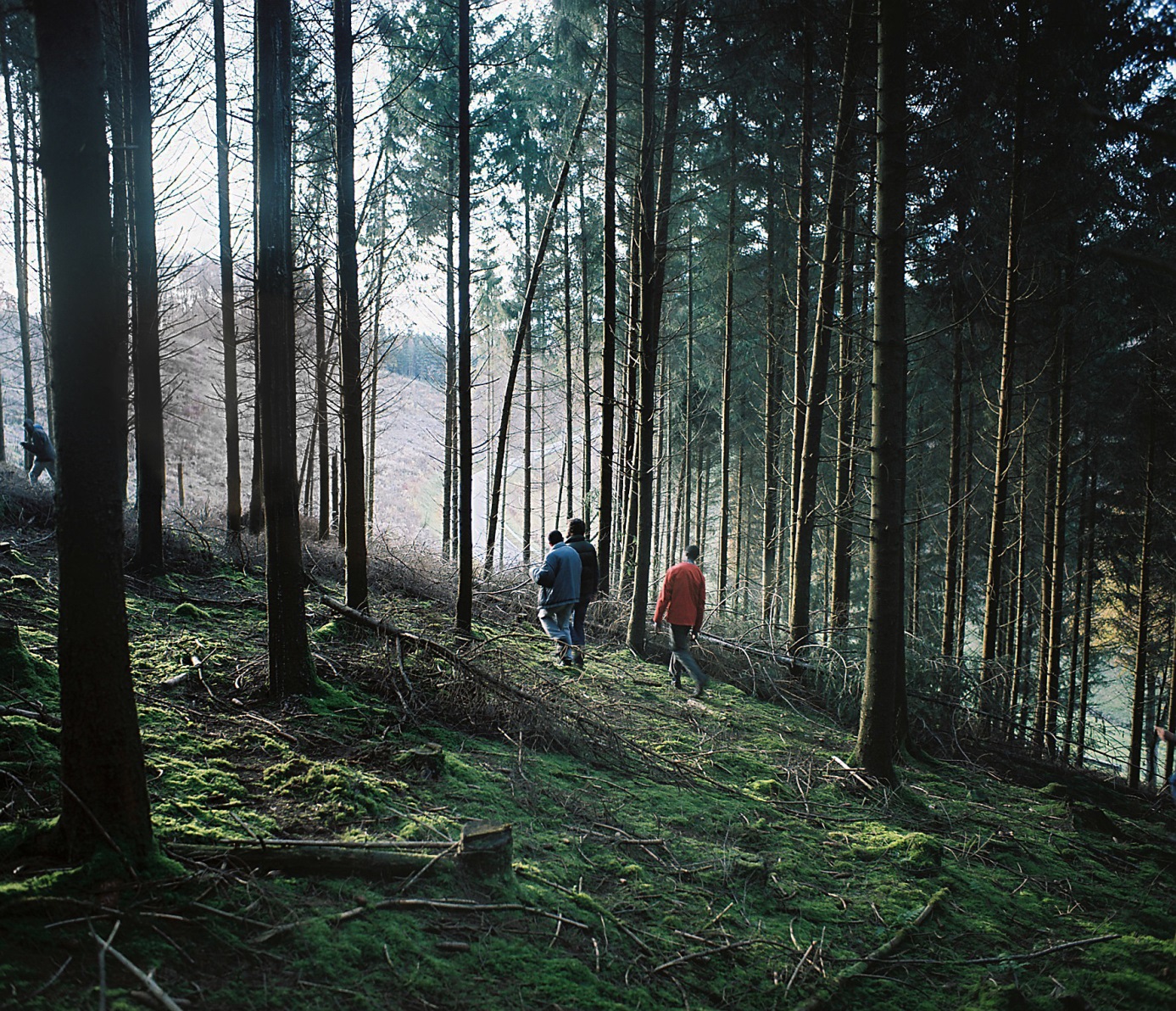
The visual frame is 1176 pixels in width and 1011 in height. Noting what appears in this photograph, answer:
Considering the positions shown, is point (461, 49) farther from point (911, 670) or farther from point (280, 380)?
point (911, 670)

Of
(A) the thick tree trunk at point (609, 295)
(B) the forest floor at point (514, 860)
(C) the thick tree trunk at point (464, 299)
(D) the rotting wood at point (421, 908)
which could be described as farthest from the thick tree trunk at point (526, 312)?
(D) the rotting wood at point (421, 908)

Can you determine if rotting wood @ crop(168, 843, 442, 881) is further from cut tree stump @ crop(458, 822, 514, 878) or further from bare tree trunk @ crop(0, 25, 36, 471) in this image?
bare tree trunk @ crop(0, 25, 36, 471)

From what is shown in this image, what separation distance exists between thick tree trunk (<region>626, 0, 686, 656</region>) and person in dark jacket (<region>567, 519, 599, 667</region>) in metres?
0.70

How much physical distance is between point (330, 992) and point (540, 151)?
1866cm

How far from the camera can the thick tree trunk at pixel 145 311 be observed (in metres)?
7.86

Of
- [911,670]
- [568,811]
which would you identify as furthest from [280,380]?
[911,670]

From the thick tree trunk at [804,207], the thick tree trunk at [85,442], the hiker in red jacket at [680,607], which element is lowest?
A: the hiker in red jacket at [680,607]

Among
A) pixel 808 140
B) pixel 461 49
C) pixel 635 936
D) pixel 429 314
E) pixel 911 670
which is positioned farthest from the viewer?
pixel 429 314

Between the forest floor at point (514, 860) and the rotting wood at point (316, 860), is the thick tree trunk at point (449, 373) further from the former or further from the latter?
the rotting wood at point (316, 860)

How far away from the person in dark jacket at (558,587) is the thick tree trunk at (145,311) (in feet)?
15.8

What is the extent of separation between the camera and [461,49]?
8.21 metres

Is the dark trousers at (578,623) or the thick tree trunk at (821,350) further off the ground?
the thick tree trunk at (821,350)

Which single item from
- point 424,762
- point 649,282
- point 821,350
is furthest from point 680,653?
point 649,282

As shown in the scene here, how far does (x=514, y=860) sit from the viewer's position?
12.5ft
